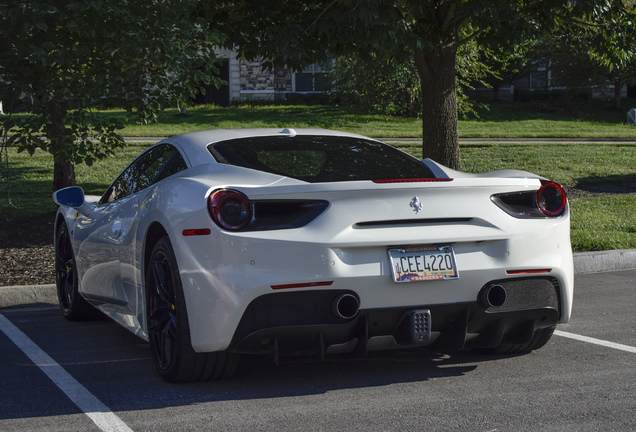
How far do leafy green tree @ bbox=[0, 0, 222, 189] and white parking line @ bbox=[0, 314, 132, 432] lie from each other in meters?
3.22

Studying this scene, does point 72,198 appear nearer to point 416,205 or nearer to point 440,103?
point 416,205

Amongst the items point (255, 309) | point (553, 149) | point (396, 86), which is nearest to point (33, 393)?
point (255, 309)

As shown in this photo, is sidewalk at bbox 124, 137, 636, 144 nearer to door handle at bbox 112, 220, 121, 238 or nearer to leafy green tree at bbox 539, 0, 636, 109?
leafy green tree at bbox 539, 0, 636, 109

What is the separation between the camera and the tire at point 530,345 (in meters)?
5.34

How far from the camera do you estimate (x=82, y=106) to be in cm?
927

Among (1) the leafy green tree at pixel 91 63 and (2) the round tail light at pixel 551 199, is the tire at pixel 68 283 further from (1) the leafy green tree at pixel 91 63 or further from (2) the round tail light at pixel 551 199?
(2) the round tail light at pixel 551 199

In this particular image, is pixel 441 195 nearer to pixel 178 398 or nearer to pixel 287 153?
pixel 287 153

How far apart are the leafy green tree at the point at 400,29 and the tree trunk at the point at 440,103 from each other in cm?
1

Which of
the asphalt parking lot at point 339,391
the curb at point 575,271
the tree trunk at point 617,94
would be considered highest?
the tree trunk at point 617,94

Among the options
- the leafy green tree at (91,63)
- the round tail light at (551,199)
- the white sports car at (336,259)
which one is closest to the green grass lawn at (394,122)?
the leafy green tree at (91,63)

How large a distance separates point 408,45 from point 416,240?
6.04 m

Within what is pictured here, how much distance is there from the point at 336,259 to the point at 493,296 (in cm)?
93

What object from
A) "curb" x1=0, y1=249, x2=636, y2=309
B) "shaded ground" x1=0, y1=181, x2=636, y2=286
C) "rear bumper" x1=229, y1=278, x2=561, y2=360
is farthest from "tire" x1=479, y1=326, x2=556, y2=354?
"shaded ground" x1=0, y1=181, x2=636, y2=286

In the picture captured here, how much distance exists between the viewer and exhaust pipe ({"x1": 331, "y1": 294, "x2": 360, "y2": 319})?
439 cm
